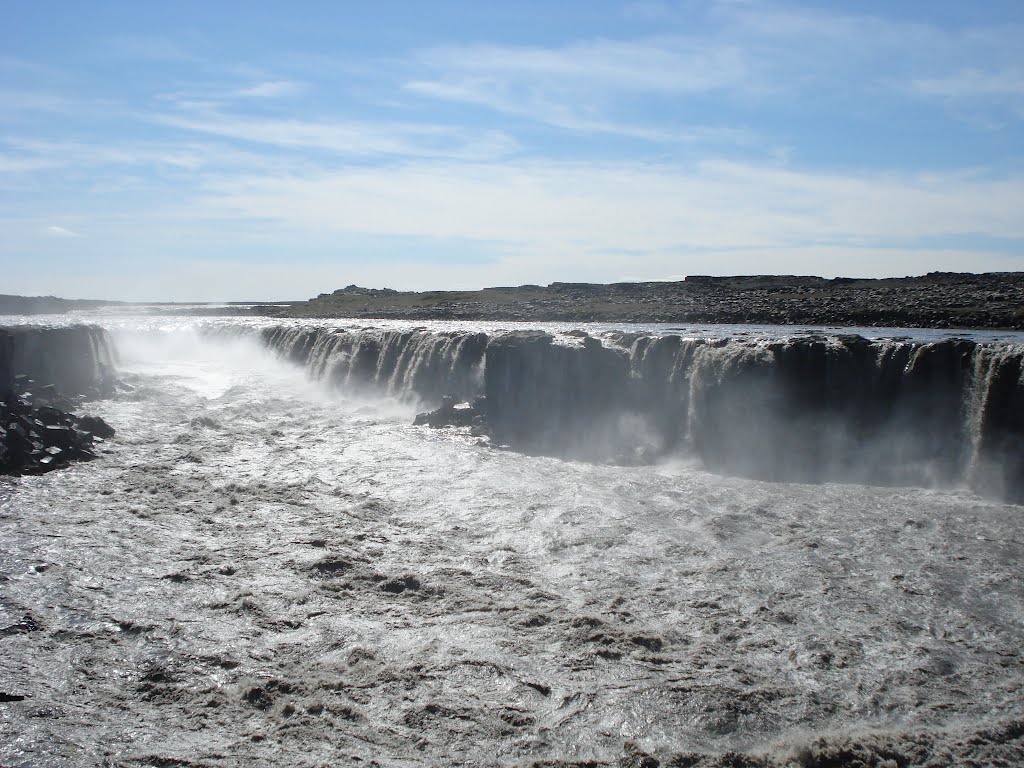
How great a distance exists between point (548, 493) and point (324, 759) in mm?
9395

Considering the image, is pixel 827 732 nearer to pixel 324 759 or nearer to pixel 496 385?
pixel 324 759

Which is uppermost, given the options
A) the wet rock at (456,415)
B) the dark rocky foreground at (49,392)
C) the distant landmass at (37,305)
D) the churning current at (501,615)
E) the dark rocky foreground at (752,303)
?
the distant landmass at (37,305)

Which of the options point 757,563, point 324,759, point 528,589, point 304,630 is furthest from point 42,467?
point 757,563

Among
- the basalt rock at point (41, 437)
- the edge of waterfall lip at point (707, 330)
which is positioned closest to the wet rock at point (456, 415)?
the edge of waterfall lip at point (707, 330)

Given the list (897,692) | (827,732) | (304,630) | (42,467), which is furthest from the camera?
(42,467)

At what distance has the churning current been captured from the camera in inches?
284

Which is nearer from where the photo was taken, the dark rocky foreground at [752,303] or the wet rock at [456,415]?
the wet rock at [456,415]

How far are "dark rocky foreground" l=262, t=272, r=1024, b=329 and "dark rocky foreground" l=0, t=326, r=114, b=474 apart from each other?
1823 cm

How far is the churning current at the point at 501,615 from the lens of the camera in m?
7.21

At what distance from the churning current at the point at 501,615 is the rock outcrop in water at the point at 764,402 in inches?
18.4

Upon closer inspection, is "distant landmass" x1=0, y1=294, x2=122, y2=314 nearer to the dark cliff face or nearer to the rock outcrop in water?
the dark cliff face

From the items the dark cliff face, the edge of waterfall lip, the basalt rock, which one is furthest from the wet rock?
the dark cliff face

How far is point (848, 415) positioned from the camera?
18.0 meters

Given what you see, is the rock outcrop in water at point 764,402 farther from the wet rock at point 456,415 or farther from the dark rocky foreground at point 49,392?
the dark rocky foreground at point 49,392
